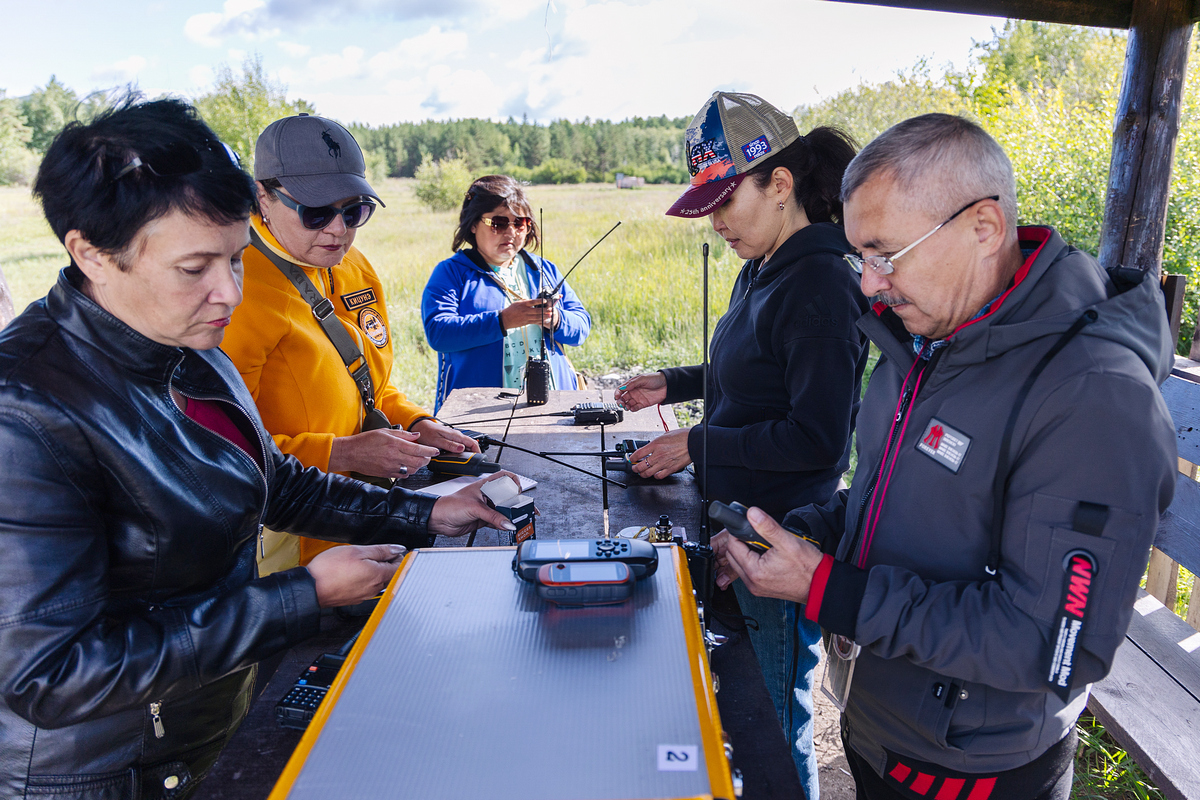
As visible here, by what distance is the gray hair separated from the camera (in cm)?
118

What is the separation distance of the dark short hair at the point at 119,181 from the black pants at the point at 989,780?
5.26 ft

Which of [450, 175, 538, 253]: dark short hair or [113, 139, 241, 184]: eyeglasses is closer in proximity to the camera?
[113, 139, 241, 184]: eyeglasses

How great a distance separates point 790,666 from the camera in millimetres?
2004

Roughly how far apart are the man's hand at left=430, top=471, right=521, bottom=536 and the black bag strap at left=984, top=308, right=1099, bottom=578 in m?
1.01

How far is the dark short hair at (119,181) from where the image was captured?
1.08 metres

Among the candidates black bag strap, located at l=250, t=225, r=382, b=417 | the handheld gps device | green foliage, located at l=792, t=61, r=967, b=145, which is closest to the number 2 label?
the handheld gps device

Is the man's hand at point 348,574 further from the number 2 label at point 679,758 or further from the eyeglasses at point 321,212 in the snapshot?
the eyeglasses at point 321,212

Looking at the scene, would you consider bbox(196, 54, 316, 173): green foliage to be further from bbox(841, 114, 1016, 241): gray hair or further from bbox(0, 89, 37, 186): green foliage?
bbox(841, 114, 1016, 241): gray hair

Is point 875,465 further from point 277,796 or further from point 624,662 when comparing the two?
point 277,796

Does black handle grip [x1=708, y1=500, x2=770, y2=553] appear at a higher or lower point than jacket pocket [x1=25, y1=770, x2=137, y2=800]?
higher

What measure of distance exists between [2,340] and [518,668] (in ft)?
3.07

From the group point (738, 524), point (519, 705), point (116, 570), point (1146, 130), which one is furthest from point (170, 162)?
point (1146, 130)

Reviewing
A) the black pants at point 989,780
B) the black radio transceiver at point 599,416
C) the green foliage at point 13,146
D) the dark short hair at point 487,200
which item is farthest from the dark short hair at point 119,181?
the green foliage at point 13,146

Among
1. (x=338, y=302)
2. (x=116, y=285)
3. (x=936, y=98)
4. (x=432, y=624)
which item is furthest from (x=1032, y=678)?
(x=936, y=98)
